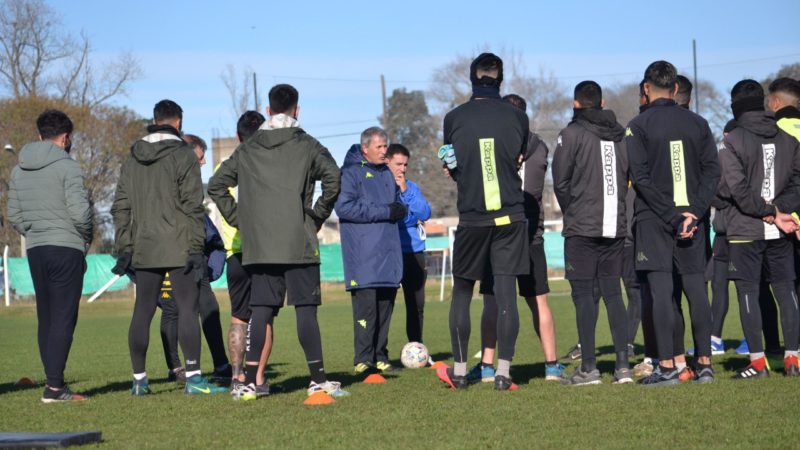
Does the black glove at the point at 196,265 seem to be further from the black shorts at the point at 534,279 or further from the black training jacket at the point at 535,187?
the black training jacket at the point at 535,187

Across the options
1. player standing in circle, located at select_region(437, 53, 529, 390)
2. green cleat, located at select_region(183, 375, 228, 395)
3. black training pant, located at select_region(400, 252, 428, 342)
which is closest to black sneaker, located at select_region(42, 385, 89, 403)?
green cleat, located at select_region(183, 375, 228, 395)

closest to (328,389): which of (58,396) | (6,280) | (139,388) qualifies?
(139,388)

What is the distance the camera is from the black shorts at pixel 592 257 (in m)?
7.93

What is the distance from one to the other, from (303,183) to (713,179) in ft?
9.89

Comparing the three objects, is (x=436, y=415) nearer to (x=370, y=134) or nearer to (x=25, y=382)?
(x=370, y=134)

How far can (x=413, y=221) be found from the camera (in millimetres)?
10625

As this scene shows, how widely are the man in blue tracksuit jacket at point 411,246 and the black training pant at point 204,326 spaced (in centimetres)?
203

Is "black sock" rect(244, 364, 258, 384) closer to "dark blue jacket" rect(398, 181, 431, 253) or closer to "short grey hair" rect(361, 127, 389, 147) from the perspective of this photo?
"short grey hair" rect(361, 127, 389, 147)

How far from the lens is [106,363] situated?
12.4 meters

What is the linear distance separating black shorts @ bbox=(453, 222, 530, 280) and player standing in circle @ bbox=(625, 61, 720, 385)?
886 mm

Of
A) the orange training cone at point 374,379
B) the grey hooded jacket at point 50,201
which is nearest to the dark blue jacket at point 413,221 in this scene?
the orange training cone at point 374,379

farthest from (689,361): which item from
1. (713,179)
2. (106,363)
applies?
(106,363)

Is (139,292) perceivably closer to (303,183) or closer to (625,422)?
(303,183)

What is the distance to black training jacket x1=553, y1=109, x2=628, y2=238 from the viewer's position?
7832 mm
